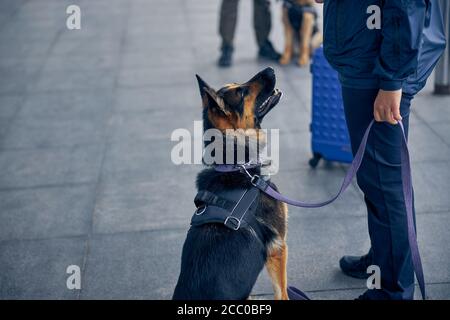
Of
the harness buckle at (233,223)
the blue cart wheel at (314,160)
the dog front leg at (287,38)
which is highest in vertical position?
the harness buckle at (233,223)

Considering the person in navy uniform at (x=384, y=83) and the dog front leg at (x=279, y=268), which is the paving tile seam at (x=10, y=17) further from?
the person in navy uniform at (x=384, y=83)

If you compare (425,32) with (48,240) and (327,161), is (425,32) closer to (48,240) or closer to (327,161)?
(327,161)

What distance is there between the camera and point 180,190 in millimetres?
5145

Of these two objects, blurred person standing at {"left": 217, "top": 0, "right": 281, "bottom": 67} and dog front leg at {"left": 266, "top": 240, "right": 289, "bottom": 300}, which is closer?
dog front leg at {"left": 266, "top": 240, "right": 289, "bottom": 300}

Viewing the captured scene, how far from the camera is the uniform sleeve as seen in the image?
9.10ft

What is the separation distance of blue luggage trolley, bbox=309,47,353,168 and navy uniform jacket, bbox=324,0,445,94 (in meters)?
1.82

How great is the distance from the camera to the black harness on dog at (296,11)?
7703 mm

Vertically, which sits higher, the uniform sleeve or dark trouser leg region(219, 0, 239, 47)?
the uniform sleeve

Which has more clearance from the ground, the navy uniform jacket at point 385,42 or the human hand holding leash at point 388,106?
the navy uniform jacket at point 385,42

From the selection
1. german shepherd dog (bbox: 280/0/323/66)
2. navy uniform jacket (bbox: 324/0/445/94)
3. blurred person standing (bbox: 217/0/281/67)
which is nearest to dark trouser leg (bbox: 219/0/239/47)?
blurred person standing (bbox: 217/0/281/67)

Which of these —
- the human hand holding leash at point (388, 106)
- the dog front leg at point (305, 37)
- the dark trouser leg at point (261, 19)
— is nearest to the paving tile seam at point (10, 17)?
the dark trouser leg at point (261, 19)

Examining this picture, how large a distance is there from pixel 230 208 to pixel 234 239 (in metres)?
0.17

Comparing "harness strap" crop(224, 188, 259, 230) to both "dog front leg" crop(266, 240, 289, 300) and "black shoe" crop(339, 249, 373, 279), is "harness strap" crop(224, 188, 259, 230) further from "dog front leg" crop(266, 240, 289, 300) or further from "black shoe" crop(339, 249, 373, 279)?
"black shoe" crop(339, 249, 373, 279)

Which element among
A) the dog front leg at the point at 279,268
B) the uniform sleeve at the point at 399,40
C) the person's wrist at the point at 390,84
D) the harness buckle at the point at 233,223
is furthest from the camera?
the dog front leg at the point at 279,268
